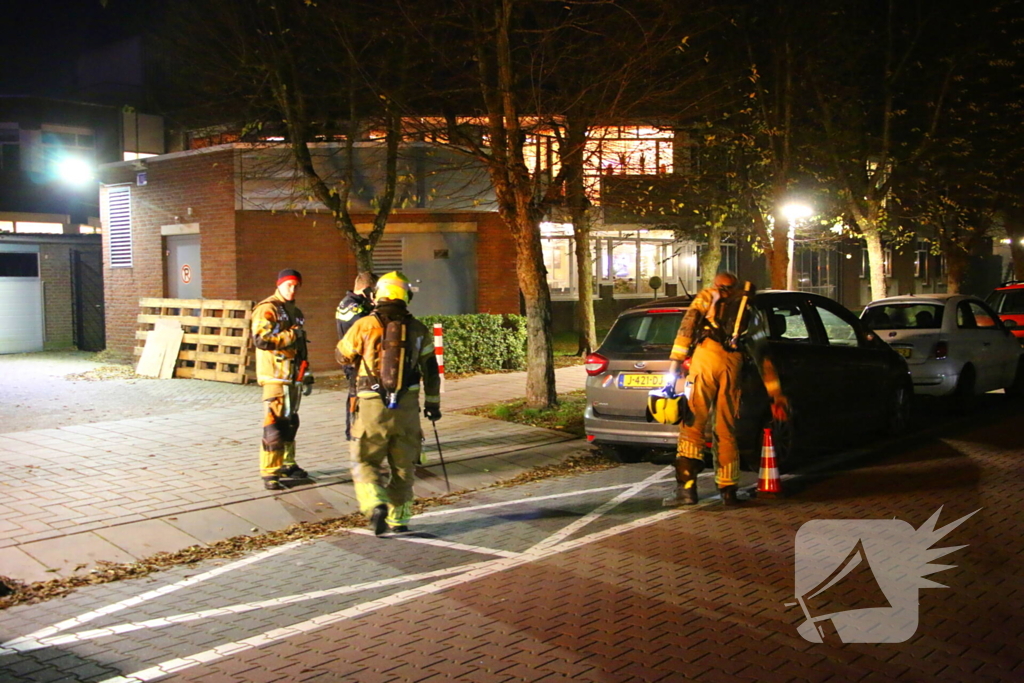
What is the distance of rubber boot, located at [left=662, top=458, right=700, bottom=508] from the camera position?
25.5ft

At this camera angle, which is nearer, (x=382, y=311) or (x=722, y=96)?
(x=382, y=311)

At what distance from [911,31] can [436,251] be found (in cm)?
1092

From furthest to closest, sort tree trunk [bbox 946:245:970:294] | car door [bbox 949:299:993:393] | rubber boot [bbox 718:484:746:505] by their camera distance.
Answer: tree trunk [bbox 946:245:970:294], car door [bbox 949:299:993:393], rubber boot [bbox 718:484:746:505]

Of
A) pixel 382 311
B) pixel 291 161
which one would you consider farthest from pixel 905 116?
pixel 382 311

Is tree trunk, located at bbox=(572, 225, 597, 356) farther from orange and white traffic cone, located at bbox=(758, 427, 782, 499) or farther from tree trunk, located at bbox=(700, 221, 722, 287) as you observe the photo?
orange and white traffic cone, located at bbox=(758, 427, 782, 499)

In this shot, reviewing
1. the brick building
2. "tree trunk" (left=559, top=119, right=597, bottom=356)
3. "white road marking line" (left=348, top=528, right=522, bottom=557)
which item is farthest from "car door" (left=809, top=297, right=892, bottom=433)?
the brick building

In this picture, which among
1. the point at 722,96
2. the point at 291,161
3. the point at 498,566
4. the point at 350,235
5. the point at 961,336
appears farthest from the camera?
the point at 722,96

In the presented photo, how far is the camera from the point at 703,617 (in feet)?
17.0

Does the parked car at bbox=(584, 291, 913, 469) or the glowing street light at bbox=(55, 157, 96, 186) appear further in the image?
the glowing street light at bbox=(55, 157, 96, 186)

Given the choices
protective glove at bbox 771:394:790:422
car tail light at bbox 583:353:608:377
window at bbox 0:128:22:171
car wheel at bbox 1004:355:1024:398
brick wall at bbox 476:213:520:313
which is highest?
window at bbox 0:128:22:171

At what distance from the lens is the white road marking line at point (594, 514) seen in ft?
22.5

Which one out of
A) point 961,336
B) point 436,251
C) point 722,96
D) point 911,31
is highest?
point 911,31

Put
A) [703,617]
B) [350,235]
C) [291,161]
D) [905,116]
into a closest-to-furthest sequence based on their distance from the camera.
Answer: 1. [703,617]
2. [350,235]
3. [291,161]
4. [905,116]

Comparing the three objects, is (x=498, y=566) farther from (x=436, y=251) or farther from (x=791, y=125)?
(x=791, y=125)
